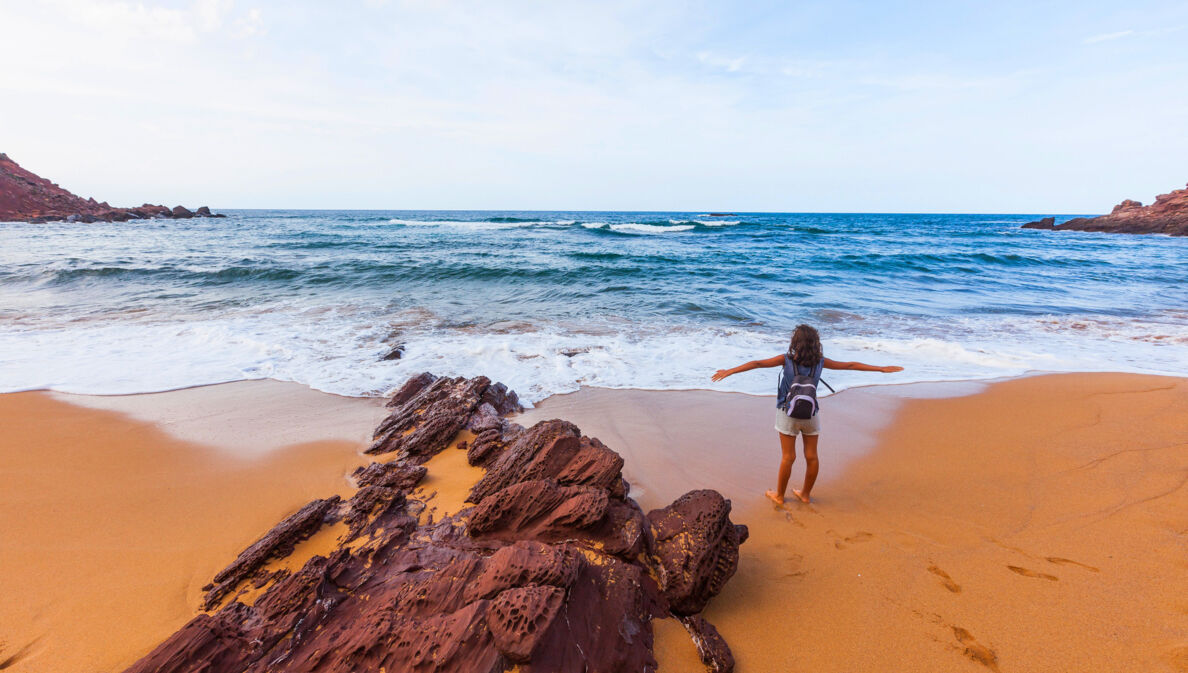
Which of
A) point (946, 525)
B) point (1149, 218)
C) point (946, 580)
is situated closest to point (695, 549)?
point (946, 580)

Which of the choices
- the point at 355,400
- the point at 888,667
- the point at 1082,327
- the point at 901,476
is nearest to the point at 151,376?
the point at 355,400

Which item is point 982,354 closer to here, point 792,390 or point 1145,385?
point 1145,385

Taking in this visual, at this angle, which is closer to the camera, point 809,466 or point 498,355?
point 809,466

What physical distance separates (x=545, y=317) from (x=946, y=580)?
8958 mm

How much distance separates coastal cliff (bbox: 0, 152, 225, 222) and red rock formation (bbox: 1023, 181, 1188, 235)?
98975 millimetres

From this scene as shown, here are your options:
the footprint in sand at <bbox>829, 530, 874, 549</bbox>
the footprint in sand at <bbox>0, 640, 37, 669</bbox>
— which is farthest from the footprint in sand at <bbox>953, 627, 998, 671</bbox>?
the footprint in sand at <bbox>0, 640, 37, 669</bbox>

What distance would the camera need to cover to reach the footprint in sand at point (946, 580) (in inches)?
112

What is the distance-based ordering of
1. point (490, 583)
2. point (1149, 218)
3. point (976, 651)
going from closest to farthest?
point (490, 583)
point (976, 651)
point (1149, 218)

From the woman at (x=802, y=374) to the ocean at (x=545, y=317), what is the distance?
2.69m

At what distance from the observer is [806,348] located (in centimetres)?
358

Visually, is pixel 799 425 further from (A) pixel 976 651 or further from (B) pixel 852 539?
(A) pixel 976 651

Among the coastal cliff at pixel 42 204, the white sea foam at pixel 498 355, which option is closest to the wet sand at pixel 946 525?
the white sea foam at pixel 498 355

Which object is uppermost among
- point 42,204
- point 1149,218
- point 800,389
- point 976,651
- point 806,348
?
point 42,204

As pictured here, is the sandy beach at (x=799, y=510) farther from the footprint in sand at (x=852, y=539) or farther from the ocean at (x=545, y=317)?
the ocean at (x=545, y=317)
